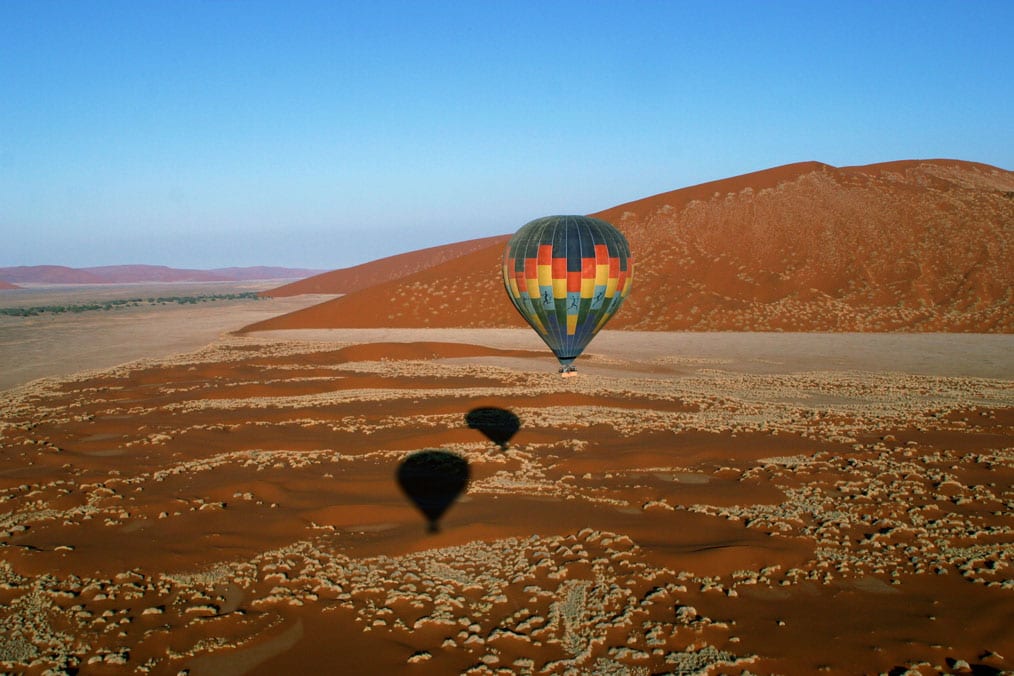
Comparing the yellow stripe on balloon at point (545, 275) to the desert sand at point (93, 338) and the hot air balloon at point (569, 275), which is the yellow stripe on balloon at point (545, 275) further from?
the desert sand at point (93, 338)

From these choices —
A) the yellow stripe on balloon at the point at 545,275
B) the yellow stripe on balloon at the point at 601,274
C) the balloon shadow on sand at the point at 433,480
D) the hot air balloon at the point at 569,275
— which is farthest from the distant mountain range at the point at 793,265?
the balloon shadow on sand at the point at 433,480

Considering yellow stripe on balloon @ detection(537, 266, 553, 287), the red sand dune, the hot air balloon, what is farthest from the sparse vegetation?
yellow stripe on balloon @ detection(537, 266, 553, 287)

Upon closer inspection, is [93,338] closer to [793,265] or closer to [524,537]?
[524,537]

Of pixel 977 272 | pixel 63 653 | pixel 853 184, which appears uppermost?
pixel 853 184

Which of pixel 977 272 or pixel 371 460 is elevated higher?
pixel 977 272

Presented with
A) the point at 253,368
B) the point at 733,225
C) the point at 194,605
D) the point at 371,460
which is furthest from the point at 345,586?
the point at 733,225

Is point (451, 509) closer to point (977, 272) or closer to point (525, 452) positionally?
point (525, 452)
